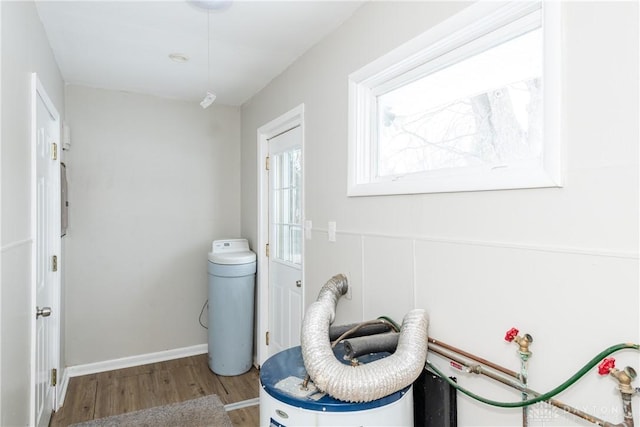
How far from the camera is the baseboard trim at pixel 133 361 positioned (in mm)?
3234

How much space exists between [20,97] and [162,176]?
1.89 meters

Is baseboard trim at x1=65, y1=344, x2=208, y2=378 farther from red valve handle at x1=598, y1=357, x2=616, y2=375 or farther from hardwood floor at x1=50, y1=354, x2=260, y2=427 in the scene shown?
red valve handle at x1=598, y1=357, x2=616, y2=375

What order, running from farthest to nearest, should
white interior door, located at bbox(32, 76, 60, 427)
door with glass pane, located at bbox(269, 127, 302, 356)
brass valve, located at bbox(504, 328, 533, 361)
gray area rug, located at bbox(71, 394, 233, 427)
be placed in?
door with glass pane, located at bbox(269, 127, 302, 356), gray area rug, located at bbox(71, 394, 233, 427), white interior door, located at bbox(32, 76, 60, 427), brass valve, located at bbox(504, 328, 533, 361)

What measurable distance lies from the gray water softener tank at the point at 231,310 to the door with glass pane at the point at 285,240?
7.7 inches

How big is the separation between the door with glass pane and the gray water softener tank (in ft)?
0.64

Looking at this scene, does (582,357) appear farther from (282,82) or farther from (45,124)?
(45,124)

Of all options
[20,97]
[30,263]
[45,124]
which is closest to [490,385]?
[30,263]

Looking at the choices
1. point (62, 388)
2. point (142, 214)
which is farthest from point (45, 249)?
point (62, 388)

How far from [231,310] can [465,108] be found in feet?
8.08

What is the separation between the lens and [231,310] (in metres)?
3.20

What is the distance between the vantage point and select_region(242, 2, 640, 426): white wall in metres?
0.96

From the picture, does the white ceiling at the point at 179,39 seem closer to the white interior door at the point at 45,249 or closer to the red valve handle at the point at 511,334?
the white interior door at the point at 45,249

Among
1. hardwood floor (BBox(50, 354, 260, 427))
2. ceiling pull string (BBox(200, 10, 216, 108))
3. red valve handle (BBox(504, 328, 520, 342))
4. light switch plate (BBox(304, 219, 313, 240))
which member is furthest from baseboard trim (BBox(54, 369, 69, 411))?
red valve handle (BBox(504, 328, 520, 342))

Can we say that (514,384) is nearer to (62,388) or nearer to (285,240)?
(285,240)
